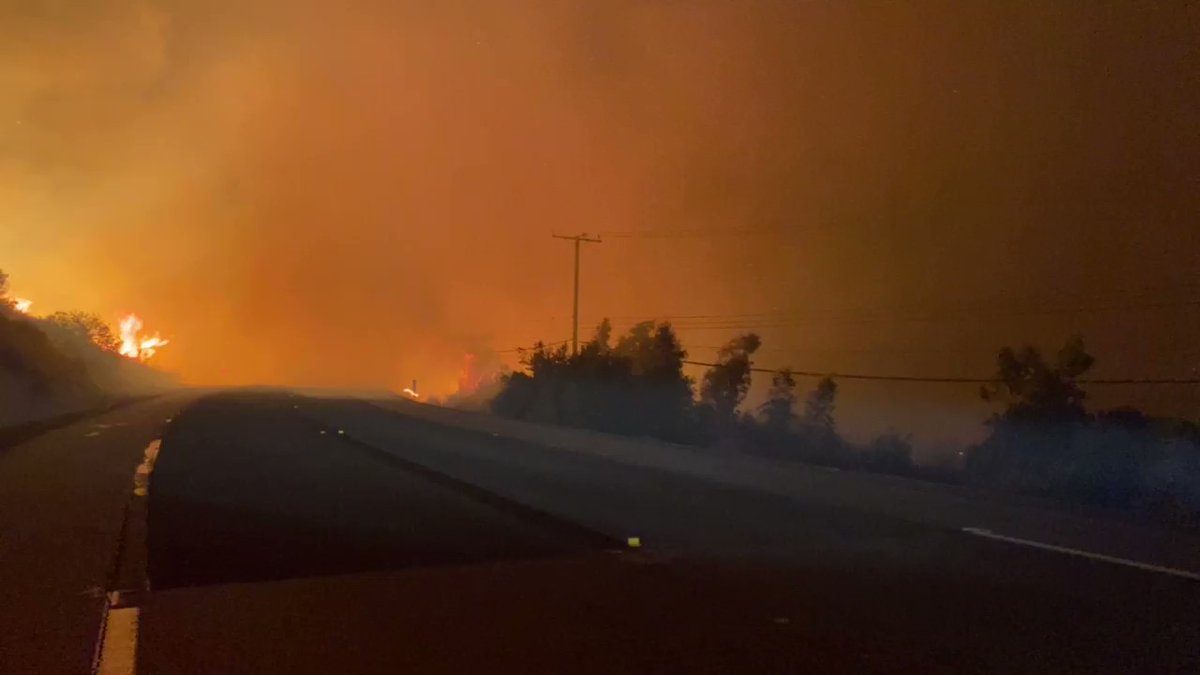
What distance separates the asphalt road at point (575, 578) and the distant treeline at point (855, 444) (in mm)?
5857

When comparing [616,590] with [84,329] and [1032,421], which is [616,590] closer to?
[1032,421]

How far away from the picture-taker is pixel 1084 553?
1233cm

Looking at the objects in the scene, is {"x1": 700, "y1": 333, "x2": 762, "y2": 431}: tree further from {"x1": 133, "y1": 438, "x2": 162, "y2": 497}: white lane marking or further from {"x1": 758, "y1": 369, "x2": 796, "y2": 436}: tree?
{"x1": 133, "y1": 438, "x2": 162, "y2": 497}: white lane marking

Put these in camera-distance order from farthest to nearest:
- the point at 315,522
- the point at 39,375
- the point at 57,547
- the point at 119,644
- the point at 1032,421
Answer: the point at 39,375 → the point at 1032,421 → the point at 315,522 → the point at 57,547 → the point at 119,644

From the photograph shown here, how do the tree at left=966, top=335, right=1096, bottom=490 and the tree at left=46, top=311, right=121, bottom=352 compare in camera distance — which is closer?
the tree at left=966, top=335, right=1096, bottom=490

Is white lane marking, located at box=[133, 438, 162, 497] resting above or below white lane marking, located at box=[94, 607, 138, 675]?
above

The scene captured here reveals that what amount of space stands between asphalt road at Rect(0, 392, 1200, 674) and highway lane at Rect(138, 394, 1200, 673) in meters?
0.04

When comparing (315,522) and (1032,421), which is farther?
(1032,421)

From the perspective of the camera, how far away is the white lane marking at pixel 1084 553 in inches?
439

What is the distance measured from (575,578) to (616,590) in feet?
2.31

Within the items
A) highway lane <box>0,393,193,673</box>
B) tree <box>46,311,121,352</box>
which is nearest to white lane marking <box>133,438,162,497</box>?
highway lane <box>0,393,193,673</box>

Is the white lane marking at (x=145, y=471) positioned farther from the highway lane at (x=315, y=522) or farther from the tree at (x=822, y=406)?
the tree at (x=822, y=406)

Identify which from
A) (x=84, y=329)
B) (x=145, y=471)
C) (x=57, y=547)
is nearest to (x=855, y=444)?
(x=145, y=471)

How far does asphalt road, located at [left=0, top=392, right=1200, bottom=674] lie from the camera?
7691mm
